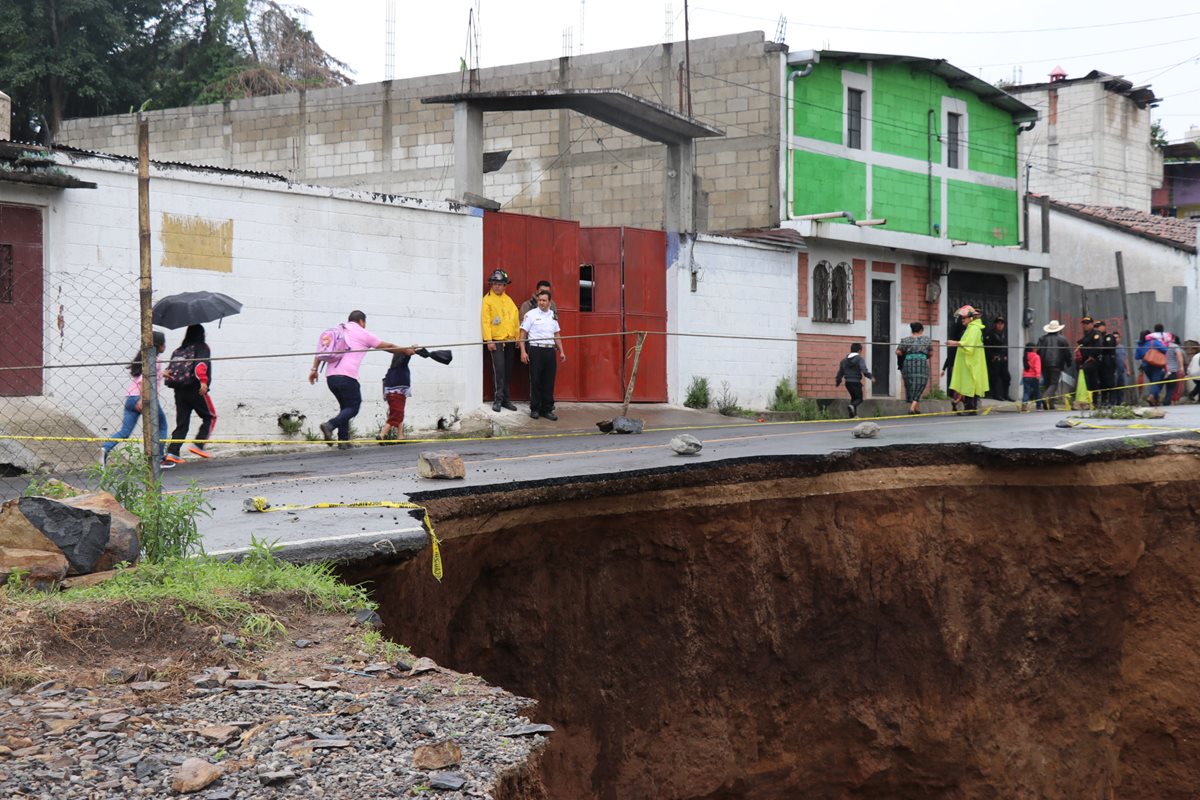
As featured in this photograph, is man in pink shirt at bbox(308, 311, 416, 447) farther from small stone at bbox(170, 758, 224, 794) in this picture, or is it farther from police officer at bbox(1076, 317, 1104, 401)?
police officer at bbox(1076, 317, 1104, 401)

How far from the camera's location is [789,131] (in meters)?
20.9

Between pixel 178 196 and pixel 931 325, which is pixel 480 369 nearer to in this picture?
pixel 178 196

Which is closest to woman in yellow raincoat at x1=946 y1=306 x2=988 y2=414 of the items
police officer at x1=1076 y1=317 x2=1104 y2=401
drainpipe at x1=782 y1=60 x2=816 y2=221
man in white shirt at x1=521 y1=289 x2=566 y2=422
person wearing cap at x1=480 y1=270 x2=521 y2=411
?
police officer at x1=1076 y1=317 x2=1104 y2=401

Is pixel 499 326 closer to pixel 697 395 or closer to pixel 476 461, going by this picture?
pixel 697 395

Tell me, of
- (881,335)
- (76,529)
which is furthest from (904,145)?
(76,529)

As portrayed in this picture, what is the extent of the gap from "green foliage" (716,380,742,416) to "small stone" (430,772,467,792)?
14.8 meters

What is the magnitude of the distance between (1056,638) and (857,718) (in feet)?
5.87

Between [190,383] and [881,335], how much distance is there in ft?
47.9

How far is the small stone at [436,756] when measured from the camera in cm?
389

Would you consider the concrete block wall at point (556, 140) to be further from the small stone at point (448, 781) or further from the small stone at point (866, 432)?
the small stone at point (448, 781)

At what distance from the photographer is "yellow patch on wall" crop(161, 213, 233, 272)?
501 inches

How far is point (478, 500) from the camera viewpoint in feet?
26.6

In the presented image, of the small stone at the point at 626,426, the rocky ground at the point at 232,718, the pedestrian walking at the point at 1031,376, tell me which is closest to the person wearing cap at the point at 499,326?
the small stone at the point at 626,426

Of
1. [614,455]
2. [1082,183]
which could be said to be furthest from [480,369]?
[1082,183]
